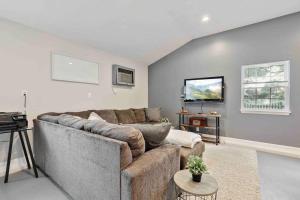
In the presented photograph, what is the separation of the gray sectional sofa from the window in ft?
9.05

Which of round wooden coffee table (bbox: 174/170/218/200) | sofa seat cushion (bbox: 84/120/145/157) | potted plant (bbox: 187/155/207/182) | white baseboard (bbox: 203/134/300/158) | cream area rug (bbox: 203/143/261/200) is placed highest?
sofa seat cushion (bbox: 84/120/145/157)

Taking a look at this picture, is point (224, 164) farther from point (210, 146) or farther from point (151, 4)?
point (151, 4)

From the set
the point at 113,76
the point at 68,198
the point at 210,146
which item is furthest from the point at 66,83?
the point at 210,146

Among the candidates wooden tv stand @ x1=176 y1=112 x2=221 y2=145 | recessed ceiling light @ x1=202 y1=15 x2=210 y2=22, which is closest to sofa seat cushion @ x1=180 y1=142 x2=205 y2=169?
wooden tv stand @ x1=176 y1=112 x2=221 y2=145

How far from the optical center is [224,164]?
115 inches

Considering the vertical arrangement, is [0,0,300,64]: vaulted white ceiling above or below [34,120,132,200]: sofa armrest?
above

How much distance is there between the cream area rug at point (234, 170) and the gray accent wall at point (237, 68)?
0.73 metres

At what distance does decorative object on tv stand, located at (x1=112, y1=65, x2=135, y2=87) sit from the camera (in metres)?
4.56

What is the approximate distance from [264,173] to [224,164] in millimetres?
592

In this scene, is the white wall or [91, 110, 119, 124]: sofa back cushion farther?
[91, 110, 119, 124]: sofa back cushion

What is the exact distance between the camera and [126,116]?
175 inches

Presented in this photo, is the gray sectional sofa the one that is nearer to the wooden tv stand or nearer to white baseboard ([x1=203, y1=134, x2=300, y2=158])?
the wooden tv stand

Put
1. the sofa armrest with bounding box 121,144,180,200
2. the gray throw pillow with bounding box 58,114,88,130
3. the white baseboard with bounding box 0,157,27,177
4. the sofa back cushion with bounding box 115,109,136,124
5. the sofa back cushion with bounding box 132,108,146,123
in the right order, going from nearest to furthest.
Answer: the sofa armrest with bounding box 121,144,180,200, the gray throw pillow with bounding box 58,114,88,130, the white baseboard with bounding box 0,157,27,177, the sofa back cushion with bounding box 115,109,136,124, the sofa back cushion with bounding box 132,108,146,123

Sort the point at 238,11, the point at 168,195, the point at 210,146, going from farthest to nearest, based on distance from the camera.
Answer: the point at 210,146, the point at 238,11, the point at 168,195
